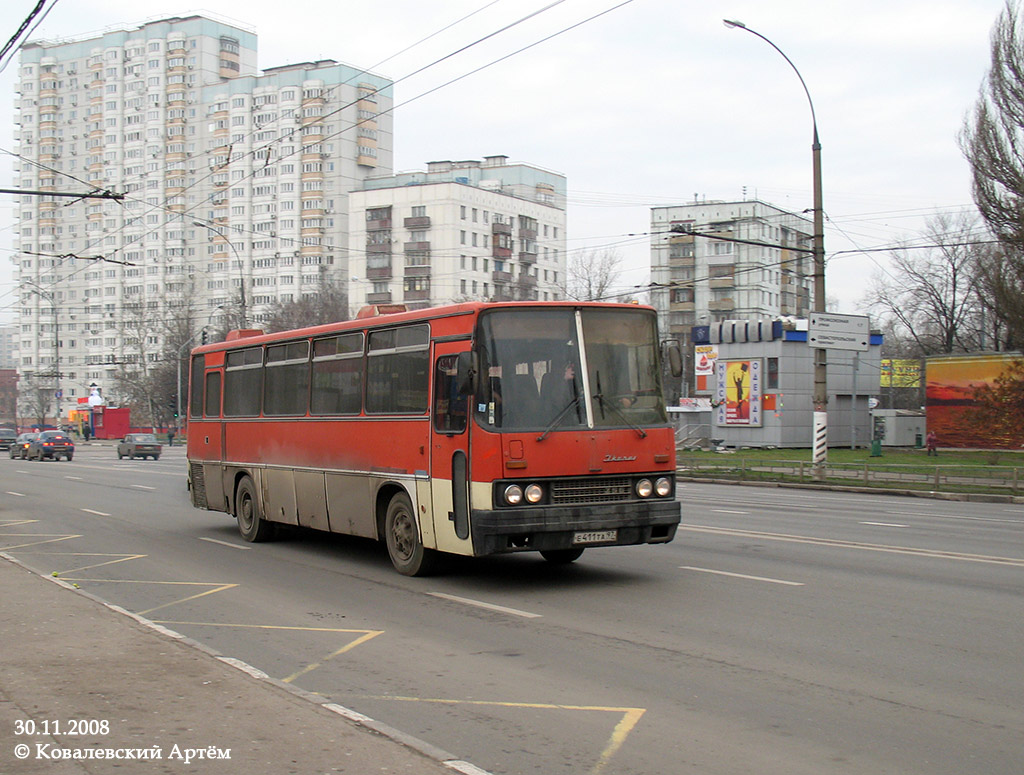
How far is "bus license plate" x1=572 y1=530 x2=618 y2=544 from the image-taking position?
1041 centimetres

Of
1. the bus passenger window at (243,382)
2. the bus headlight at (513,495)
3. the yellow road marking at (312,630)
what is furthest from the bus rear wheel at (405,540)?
the bus passenger window at (243,382)

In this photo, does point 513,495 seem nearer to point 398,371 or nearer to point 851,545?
point 398,371

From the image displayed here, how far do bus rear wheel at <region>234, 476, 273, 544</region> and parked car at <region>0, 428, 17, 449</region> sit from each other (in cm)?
6392

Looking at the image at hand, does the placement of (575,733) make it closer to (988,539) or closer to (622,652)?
(622,652)

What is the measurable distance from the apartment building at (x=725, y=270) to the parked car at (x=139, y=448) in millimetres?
48582

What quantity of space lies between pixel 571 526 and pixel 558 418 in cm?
107

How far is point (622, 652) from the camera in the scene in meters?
7.81

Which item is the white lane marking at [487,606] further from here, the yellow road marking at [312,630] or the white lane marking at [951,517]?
the white lane marking at [951,517]

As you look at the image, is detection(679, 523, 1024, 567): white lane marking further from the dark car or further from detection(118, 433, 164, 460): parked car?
the dark car

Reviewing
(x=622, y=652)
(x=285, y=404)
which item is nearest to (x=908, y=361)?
(x=285, y=404)

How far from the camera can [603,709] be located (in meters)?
6.28

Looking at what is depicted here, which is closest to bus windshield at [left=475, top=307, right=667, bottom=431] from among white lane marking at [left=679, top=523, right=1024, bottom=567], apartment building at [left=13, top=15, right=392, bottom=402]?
white lane marking at [left=679, top=523, right=1024, bottom=567]

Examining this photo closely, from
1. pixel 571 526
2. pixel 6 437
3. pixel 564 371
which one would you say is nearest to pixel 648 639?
pixel 571 526

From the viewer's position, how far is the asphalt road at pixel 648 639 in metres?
5.65
